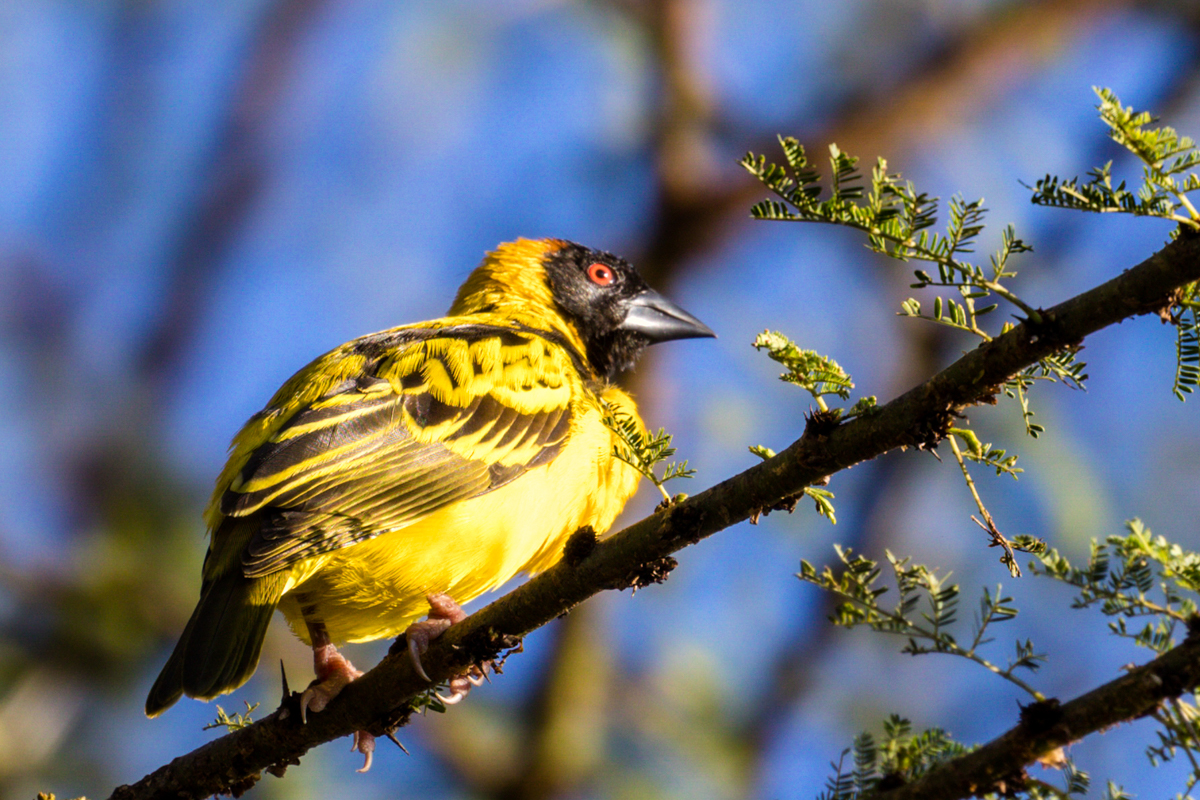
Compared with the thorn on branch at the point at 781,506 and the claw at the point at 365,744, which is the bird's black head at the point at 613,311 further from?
the thorn on branch at the point at 781,506

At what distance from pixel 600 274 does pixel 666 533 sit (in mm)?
3324

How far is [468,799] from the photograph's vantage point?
684cm

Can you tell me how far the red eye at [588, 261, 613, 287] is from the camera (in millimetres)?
5336

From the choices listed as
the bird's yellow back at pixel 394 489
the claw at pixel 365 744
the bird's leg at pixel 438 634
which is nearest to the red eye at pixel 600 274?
the bird's yellow back at pixel 394 489

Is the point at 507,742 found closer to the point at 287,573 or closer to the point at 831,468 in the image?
the point at 287,573

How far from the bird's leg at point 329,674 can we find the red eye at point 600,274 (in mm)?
2418

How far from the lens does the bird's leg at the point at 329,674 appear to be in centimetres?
295

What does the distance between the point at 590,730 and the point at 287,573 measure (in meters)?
4.29

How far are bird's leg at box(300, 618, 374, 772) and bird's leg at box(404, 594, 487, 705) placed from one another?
274 millimetres

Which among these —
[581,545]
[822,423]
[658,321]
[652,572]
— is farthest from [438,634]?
[658,321]

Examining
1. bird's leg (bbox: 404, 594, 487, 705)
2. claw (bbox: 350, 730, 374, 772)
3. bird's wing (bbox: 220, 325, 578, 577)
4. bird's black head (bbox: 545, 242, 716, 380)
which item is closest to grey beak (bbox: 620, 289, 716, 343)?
bird's black head (bbox: 545, 242, 716, 380)

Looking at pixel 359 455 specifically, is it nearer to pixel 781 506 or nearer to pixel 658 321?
pixel 781 506

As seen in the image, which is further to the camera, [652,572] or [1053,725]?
[652,572]

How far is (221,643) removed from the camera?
2.94 metres
